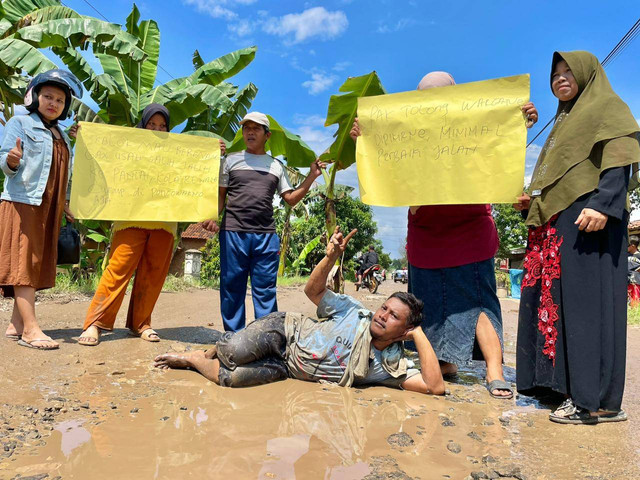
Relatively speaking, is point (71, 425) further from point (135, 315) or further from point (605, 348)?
point (605, 348)

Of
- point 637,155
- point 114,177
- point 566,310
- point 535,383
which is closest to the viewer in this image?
point 637,155

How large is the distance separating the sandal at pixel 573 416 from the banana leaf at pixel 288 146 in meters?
3.57

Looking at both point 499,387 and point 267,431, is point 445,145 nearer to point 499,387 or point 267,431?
point 499,387

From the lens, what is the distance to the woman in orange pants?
363 centimetres

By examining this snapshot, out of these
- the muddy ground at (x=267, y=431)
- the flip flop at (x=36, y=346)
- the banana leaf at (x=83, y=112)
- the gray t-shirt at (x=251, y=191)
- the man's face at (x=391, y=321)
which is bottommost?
the muddy ground at (x=267, y=431)

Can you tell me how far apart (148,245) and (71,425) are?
203 cm

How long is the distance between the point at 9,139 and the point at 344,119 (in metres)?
2.83

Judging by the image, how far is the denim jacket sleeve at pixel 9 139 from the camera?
3123 millimetres

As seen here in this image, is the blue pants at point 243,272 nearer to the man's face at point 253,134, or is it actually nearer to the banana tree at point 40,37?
the man's face at point 253,134

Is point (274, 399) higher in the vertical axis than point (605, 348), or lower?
lower

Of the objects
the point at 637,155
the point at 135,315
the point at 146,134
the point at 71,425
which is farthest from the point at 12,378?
the point at 637,155

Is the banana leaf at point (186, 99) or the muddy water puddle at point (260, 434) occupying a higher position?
the banana leaf at point (186, 99)

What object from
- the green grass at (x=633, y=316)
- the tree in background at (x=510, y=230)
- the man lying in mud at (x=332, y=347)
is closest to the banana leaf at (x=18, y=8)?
the man lying in mud at (x=332, y=347)

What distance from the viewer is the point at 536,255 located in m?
2.61
